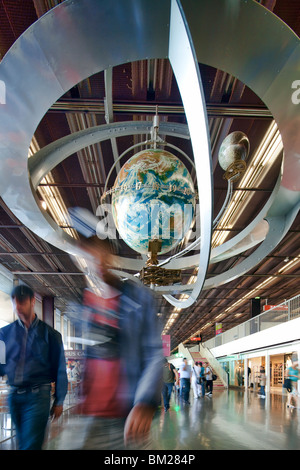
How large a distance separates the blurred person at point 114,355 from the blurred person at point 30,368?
0.40 metres

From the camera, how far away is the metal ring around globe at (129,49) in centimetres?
175

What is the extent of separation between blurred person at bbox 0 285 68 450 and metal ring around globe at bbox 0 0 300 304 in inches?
41.1

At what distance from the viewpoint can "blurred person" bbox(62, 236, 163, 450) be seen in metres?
1.43

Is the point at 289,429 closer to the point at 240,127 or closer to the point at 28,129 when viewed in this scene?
the point at 240,127

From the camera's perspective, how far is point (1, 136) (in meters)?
Result: 2.30

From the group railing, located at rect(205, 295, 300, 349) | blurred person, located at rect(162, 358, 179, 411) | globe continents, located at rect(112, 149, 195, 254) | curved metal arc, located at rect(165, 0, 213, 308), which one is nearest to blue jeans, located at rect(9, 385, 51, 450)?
globe continents, located at rect(112, 149, 195, 254)

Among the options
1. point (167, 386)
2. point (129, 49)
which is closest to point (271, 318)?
point (167, 386)

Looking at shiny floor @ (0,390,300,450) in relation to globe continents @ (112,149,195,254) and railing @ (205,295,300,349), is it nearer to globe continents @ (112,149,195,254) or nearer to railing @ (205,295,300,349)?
globe continents @ (112,149,195,254)

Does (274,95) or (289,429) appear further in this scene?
(289,429)

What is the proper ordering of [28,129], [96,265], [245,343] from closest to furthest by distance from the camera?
[96,265], [28,129], [245,343]

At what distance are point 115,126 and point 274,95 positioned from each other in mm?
1136

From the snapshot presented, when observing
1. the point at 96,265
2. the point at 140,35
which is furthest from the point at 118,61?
the point at 96,265

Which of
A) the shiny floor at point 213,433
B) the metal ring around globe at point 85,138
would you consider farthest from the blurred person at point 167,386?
the metal ring around globe at point 85,138
